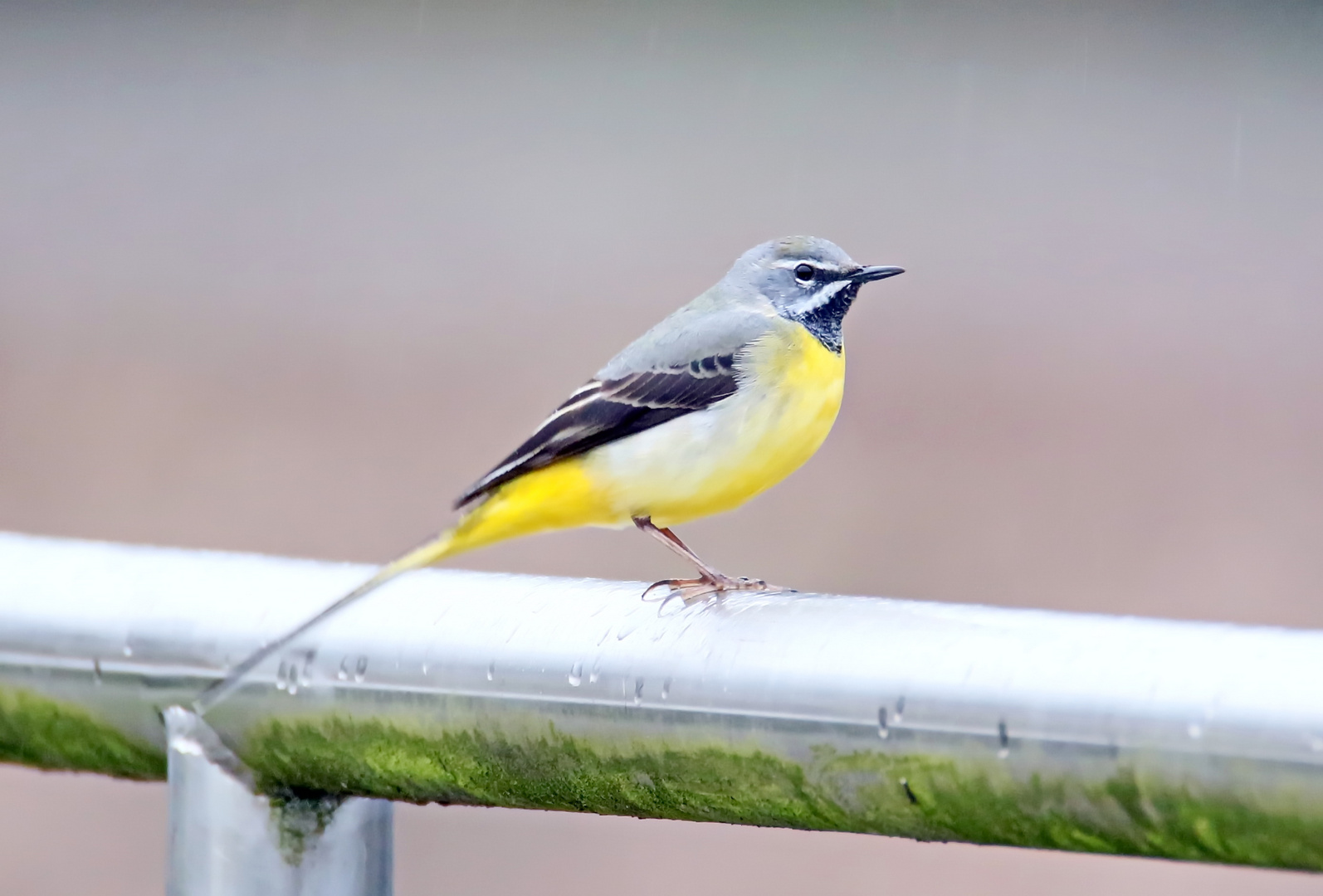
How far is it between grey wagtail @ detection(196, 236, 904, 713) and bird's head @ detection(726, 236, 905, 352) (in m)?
0.02

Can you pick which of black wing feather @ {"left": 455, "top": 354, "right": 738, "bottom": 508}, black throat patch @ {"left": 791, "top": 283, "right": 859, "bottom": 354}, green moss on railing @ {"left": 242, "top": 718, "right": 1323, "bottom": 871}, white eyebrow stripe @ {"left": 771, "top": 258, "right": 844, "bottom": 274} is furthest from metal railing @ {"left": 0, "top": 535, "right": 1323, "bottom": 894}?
white eyebrow stripe @ {"left": 771, "top": 258, "right": 844, "bottom": 274}

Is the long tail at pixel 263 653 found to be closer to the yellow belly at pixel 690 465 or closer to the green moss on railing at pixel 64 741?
the green moss on railing at pixel 64 741

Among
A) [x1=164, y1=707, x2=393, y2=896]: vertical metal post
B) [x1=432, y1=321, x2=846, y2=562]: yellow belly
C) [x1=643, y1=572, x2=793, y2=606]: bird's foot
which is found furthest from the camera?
[x1=432, y1=321, x2=846, y2=562]: yellow belly

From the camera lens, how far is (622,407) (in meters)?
3.27

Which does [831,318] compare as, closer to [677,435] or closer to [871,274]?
[871,274]

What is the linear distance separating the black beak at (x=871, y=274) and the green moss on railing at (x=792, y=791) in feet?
6.54

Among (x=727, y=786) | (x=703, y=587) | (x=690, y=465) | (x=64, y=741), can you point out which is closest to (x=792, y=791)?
(x=727, y=786)

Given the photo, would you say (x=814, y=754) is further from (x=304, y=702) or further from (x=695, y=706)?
(x=304, y=702)

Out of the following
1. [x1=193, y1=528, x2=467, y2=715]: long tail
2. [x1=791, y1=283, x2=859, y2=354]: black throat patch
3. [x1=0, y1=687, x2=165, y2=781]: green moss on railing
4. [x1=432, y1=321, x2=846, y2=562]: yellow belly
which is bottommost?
[x1=0, y1=687, x2=165, y2=781]: green moss on railing

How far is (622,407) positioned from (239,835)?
1.68 meters

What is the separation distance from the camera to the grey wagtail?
306cm

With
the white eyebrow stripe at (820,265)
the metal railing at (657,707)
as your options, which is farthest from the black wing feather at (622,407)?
the metal railing at (657,707)

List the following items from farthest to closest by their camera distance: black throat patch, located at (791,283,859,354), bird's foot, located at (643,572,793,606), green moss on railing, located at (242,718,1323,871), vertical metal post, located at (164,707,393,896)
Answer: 1. black throat patch, located at (791,283,859,354)
2. bird's foot, located at (643,572,793,606)
3. vertical metal post, located at (164,707,393,896)
4. green moss on railing, located at (242,718,1323,871)

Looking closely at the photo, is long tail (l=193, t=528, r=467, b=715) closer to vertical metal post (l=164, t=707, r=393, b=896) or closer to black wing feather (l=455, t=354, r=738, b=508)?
vertical metal post (l=164, t=707, r=393, b=896)
